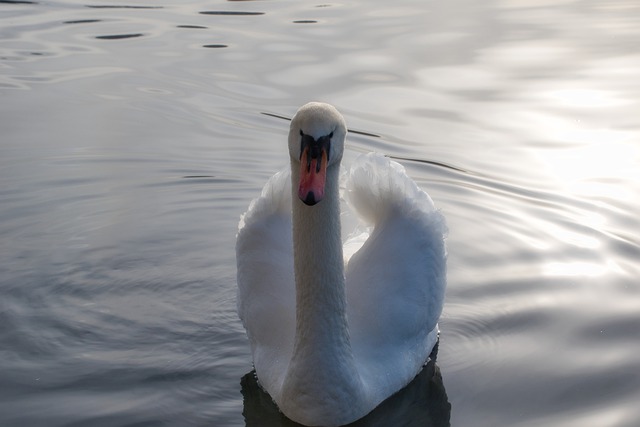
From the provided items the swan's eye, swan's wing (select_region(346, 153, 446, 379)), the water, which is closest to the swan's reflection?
the water

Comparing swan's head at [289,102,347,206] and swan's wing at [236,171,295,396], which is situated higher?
swan's head at [289,102,347,206]

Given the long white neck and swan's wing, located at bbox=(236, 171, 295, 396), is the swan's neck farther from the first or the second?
swan's wing, located at bbox=(236, 171, 295, 396)

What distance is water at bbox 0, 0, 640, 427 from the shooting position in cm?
619

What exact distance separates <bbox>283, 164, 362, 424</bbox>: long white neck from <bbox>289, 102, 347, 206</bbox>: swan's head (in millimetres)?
369

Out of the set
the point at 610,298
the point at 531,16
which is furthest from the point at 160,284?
the point at 531,16

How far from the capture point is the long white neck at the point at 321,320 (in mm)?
5637

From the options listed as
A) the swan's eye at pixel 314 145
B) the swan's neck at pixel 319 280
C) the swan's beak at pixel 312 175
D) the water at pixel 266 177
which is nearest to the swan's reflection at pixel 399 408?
the water at pixel 266 177

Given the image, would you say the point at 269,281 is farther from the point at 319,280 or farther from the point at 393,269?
the point at 319,280

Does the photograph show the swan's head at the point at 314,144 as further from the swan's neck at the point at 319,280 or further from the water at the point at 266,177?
the water at the point at 266,177

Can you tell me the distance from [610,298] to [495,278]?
80 cm

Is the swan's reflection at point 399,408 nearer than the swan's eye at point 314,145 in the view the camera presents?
No

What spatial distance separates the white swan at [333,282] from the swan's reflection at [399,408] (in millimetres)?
67

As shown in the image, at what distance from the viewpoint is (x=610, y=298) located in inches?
283

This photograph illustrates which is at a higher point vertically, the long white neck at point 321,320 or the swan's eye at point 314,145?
the swan's eye at point 314,145
